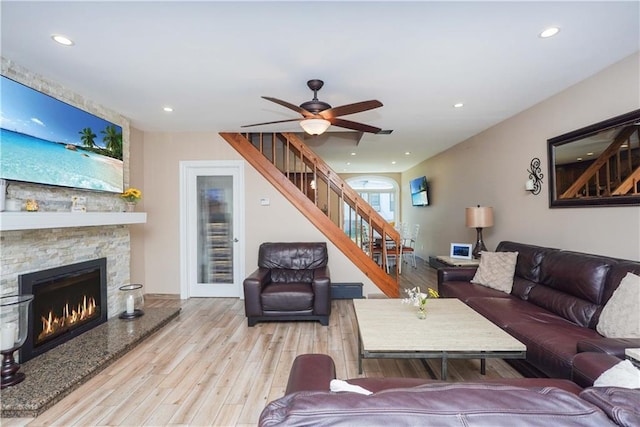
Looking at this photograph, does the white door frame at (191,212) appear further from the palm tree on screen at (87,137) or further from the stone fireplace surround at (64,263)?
the palm tree on screen at (87,137)

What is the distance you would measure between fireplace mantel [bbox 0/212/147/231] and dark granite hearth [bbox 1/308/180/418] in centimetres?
120

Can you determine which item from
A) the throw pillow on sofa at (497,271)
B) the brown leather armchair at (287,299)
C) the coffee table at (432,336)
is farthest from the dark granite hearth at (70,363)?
the throw pillow on sofa at (497,271)

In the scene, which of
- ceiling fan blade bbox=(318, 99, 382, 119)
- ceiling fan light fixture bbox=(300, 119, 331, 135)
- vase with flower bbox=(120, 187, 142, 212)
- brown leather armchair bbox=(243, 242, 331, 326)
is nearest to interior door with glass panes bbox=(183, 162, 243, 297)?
vase with flower bbox=(120, 187, 142, 212)

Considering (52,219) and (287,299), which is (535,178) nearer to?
(287,299)

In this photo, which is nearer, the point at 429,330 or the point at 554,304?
the point at 429,330

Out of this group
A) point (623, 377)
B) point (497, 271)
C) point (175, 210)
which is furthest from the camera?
point (175, 210)

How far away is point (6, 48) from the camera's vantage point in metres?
2.46

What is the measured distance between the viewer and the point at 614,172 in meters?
2.77

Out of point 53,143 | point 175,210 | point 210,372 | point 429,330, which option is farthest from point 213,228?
point 429,330

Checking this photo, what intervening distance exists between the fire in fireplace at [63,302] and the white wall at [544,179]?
539 cm

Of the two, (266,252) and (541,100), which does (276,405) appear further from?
(541,100)

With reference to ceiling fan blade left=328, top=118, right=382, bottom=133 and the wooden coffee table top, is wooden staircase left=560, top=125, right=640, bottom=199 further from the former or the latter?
ceiling fan blade left=328, top=118, right=382, bottom=133

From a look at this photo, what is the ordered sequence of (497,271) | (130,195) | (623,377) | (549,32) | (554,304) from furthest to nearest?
(130,195), (497,271), (554,304), (549,32), (623,377)

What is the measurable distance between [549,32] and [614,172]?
147 centimetres
